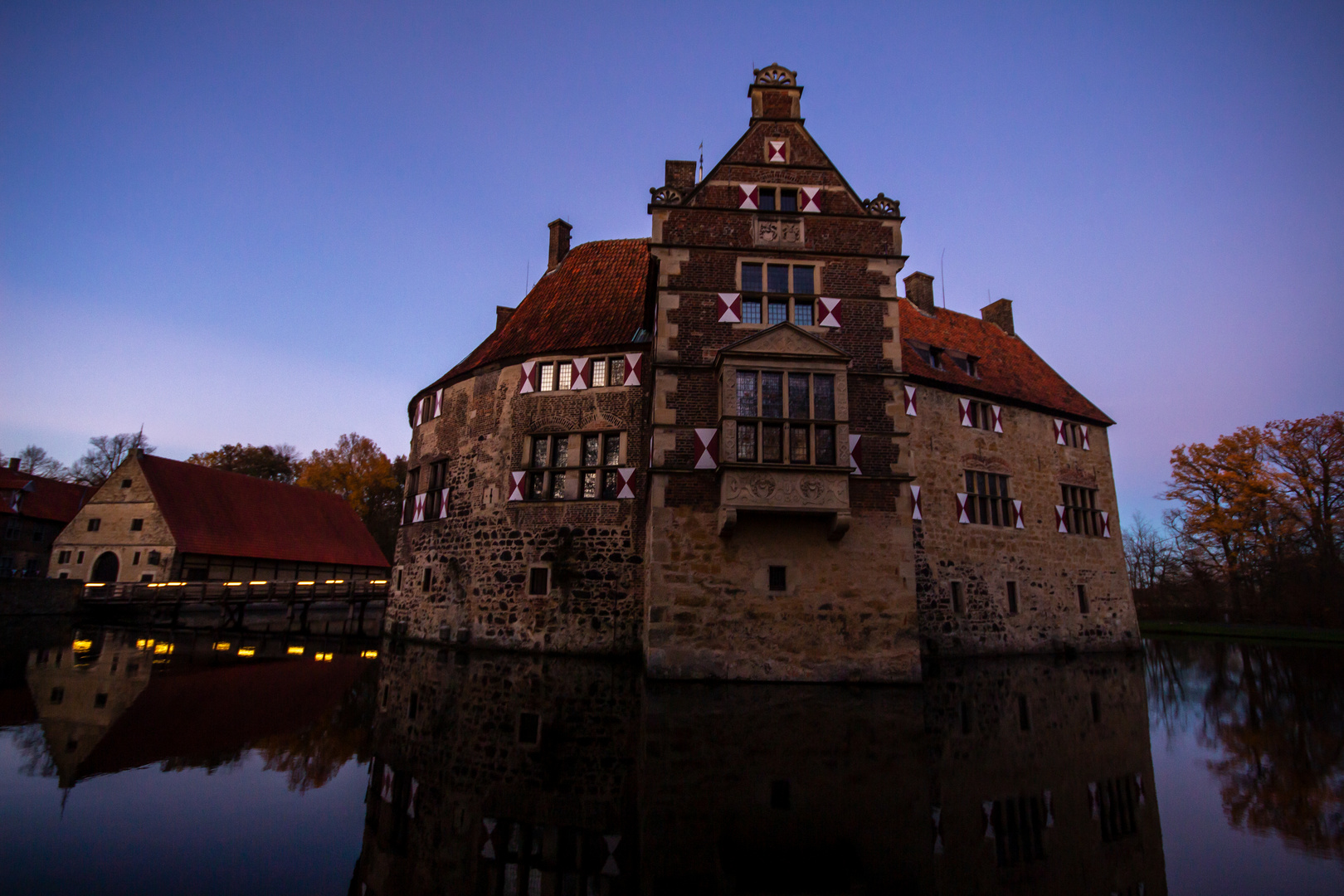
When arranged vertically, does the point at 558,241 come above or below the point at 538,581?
above

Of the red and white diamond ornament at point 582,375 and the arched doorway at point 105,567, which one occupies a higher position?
the red and white diamond ornament at point 582,375

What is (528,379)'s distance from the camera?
17.0 metres

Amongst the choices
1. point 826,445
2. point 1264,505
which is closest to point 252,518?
Answer: point 826,445

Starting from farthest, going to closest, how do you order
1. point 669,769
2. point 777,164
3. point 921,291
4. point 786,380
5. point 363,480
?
point 363,480
point 921,291
point 777,164
point 786,380
point 669,769

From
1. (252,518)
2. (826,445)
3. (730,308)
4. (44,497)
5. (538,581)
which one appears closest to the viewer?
(826,445)

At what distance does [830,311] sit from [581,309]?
7.24 m

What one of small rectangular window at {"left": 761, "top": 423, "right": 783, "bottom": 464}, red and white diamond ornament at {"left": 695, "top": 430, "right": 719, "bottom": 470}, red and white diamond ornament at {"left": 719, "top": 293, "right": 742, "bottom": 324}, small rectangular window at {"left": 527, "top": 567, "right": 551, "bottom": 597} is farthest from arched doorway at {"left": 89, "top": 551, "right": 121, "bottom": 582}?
small rectangular window at {"left": 761, "top": 423, "right": 783, "bottom": 464}

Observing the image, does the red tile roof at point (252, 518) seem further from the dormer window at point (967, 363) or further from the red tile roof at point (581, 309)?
the dormer window at point (967, 363)

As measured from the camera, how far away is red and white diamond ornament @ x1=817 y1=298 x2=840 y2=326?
1346 cm

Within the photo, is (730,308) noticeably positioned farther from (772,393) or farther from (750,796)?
(750,796)

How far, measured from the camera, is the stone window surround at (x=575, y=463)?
52.0 ft

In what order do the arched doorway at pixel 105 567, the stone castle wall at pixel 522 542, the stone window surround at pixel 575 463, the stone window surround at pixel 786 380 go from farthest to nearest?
the arched doorway at pixel 105 567
the stone window surround at pixel 575 463
the stone castle wall at pixel 522 542
the stone window surround at pixel 786 380

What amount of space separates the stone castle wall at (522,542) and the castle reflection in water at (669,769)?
3.26m

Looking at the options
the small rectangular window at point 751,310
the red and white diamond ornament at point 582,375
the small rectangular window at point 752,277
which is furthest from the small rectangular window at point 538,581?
the small rectangular window at point 752,277
